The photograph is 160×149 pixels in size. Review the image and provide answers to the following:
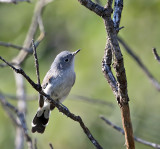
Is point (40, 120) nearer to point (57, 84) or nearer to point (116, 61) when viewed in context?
point (57, 84)

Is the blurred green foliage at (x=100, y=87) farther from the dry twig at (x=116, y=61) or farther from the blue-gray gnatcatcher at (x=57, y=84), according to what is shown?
the dry twig at (x=116, y=61)

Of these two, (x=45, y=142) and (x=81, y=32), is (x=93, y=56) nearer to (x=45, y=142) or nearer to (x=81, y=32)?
(x=81, y=32)

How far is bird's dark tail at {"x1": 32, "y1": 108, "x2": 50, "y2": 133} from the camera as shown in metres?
4.02

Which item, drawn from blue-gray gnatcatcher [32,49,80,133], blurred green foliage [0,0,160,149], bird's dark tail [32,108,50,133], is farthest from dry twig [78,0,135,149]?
blurred green foliage [0,0,160,149]

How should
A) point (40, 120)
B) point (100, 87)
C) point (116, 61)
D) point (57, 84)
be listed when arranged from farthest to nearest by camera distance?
point (100, 87)
point (40, 120)
point (57, 84)
point (116, 61)

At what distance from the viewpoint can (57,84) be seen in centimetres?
392

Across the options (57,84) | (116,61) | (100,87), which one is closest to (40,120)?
(57,84)

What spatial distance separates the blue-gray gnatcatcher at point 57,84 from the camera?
3922 millimetres

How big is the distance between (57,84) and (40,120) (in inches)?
19.5

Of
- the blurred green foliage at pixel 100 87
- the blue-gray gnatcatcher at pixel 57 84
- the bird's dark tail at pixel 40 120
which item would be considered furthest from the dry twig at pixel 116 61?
the blurred green foliage at pixel 100 87

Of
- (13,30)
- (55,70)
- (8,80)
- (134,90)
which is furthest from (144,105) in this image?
(13,30)

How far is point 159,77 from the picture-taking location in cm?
428

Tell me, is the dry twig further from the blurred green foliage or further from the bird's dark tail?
the blurred green foliage

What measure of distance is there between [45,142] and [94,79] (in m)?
0.97
